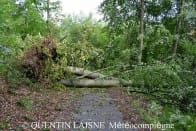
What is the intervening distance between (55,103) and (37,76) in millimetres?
3114

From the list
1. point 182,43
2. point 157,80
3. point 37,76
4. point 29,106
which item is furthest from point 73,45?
point 182,43

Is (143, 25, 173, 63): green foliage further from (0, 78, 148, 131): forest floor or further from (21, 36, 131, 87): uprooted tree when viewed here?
(0, 78, 148, 131): forest floor

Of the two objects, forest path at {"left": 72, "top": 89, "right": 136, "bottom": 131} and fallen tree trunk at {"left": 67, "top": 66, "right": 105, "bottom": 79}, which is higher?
fallen tree trunk at {"left": 67, "top": 66, "right": 105, "bottom": 79}

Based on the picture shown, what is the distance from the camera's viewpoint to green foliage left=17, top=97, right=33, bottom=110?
9.59 meters

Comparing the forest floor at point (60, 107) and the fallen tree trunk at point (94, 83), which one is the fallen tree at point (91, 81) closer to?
the fallen tree trunk at point (94, 83)

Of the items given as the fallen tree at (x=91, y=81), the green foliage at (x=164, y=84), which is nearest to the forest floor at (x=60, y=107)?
the green foliage at (x=164, y=84)

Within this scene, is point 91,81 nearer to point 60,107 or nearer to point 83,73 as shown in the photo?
point 83,73

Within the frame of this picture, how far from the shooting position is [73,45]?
14688 millimetres

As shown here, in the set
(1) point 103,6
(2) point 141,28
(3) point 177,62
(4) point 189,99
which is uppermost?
(1) point 103,6

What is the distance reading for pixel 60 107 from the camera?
10.4 metres

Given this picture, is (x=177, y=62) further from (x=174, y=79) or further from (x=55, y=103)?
(x=55, y=103)

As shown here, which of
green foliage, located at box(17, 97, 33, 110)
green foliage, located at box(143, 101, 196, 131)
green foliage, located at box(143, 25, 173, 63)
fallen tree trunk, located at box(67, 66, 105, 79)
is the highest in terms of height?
green foliage, located at box(143, 25, 173, 63)

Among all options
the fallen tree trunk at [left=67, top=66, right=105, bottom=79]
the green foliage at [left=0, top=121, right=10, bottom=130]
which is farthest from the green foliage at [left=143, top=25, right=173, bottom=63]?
the green foliage at [left=0, top=121, right=10, bottom=130]

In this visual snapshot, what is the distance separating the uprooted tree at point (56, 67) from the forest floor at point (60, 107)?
94 centimetres
